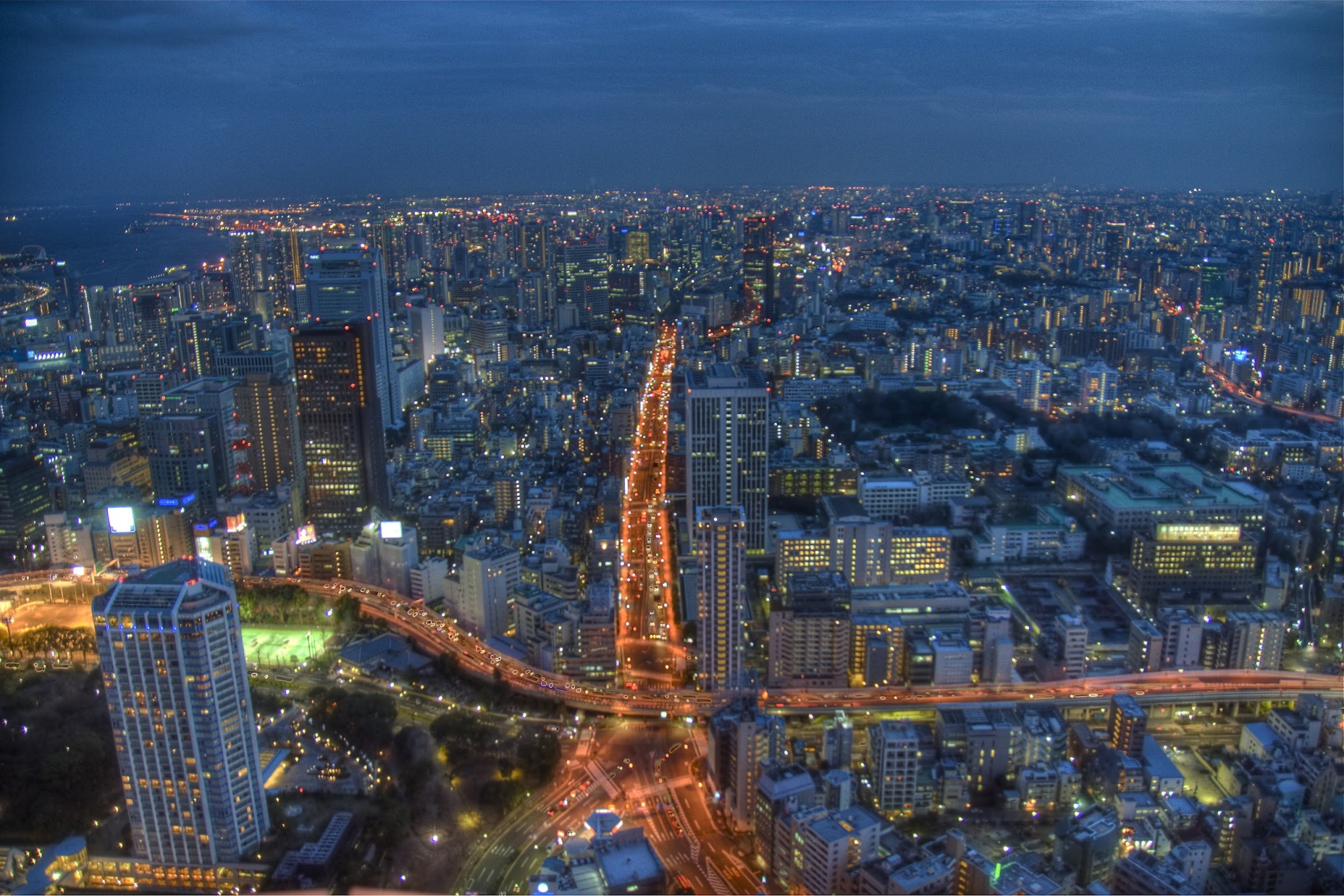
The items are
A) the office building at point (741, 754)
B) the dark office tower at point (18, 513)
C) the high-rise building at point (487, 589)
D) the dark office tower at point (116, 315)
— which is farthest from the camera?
the dark office tower at point (116, 315)

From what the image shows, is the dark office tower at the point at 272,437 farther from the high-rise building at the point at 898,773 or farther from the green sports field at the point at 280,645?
the high-rise building at the point at 898,773

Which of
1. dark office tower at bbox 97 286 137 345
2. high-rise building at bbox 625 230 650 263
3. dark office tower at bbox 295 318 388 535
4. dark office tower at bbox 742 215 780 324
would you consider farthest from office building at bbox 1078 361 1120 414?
dark office tower at bbox 97 286 137 345

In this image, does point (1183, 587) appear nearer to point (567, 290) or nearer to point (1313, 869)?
point (1313, 869)

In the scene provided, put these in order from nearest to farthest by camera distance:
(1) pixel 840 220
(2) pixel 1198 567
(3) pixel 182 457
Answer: (2) pixel 1198 567
(3) pixel 182 457
(1) pixel 840 220

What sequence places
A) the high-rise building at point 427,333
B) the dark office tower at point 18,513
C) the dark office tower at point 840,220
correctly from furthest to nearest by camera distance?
the dark office tower at point 840,220 < the high-rise building at point 427,333 < the dark office tower at point 18,513

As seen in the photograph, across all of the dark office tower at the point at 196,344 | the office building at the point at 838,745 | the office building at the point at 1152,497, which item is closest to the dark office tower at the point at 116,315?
the dark office tower at the point at 196,344

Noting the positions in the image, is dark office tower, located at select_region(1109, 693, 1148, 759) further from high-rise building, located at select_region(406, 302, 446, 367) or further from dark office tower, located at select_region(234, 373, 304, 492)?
high-rise building, located at select_region(406, 302, 446, 367)

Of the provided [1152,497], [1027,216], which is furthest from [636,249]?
[1152,497]

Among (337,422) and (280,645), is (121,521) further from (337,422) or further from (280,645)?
(280,645)
